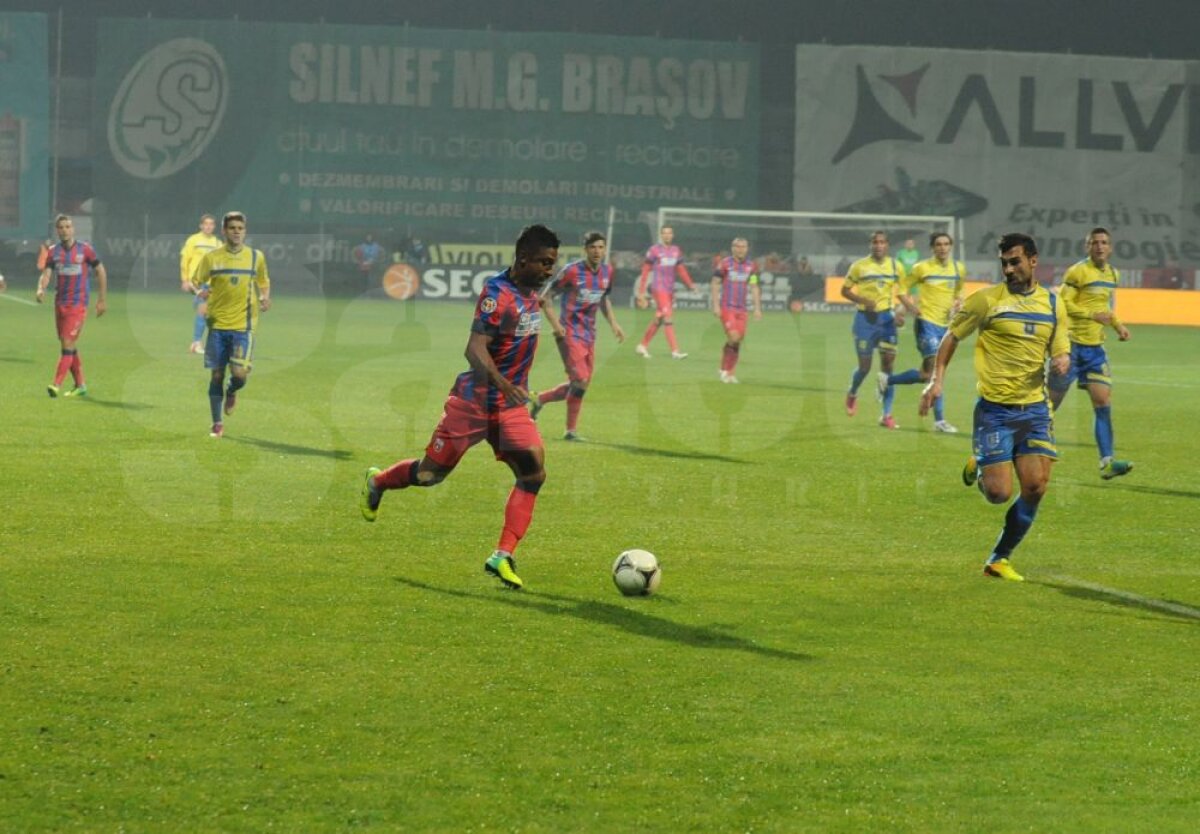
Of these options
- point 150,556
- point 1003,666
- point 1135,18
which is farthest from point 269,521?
point 1135,18

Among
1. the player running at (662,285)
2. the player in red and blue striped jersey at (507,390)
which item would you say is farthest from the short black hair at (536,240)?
the player running at (662,285)

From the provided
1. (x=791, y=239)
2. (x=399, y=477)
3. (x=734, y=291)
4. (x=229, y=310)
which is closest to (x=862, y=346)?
(x=734, y=291)

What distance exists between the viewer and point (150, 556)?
33.8ft

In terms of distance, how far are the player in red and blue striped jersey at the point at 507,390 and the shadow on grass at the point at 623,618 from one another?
0.29 meters

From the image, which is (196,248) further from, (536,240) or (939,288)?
(536,240)

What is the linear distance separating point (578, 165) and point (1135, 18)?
19.8 m

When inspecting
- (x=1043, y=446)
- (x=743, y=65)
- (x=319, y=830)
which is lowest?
(x=319, y=830)

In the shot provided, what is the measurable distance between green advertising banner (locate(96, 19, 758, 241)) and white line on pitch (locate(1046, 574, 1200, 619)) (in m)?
39.7

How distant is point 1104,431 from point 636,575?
7.65 m

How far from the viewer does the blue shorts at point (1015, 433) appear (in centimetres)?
1061

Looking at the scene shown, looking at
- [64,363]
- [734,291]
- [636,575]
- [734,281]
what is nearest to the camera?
[636,575]

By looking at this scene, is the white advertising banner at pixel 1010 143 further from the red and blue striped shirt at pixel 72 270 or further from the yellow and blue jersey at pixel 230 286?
the yellow and blue jersey at pixel 230 286

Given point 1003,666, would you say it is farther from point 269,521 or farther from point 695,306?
point 695,306

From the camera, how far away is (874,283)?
2083 centimetres
